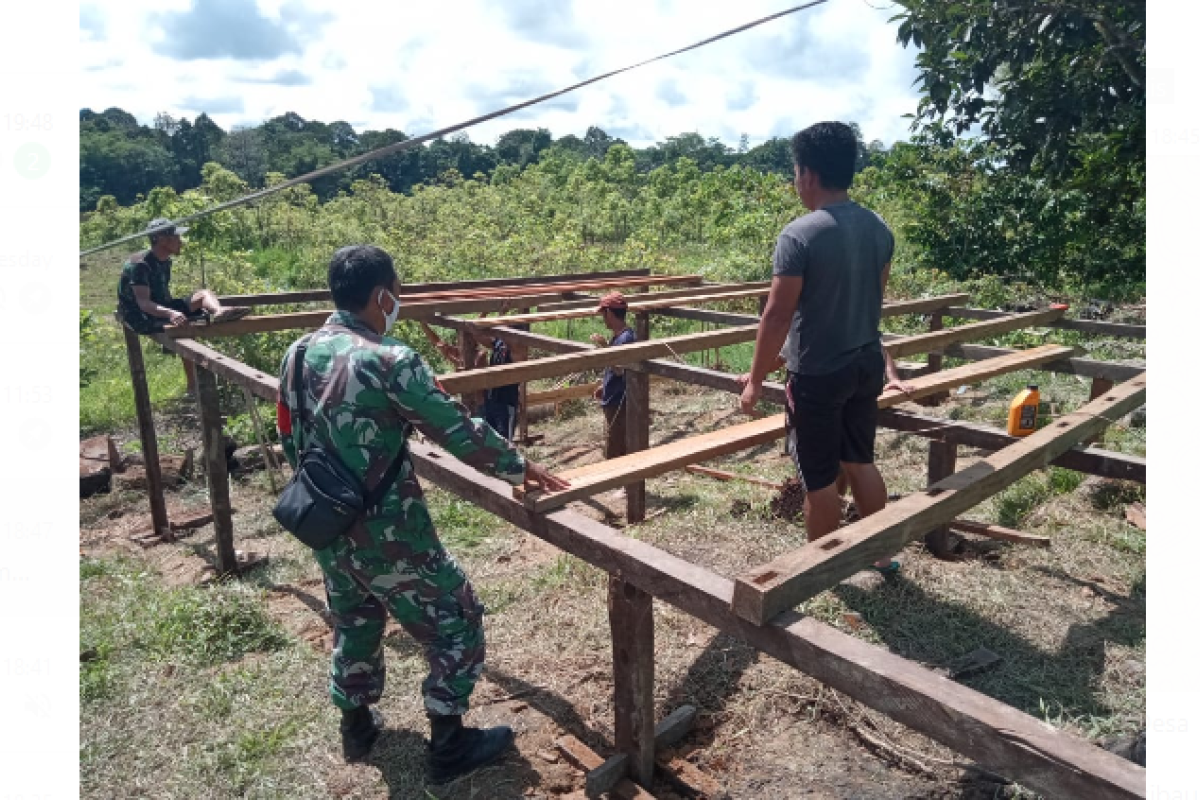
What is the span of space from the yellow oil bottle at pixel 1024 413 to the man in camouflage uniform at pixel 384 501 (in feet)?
6.99

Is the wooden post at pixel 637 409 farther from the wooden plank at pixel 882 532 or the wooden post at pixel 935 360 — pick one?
the wooden post at pixel 935 360

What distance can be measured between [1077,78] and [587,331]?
24.2 ft

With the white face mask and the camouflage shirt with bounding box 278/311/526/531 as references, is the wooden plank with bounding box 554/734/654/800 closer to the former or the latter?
the camouflage shirt with bounding box 278/311/526/531

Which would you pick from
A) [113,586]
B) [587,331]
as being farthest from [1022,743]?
[587,331]

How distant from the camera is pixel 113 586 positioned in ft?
17.0

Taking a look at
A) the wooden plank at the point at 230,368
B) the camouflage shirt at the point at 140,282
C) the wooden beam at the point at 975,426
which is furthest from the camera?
the camouflage shirt at the point at 140,282

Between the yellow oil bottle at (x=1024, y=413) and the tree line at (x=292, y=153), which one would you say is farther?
the tree line at (x=292, y=153)

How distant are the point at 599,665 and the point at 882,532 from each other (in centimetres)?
181

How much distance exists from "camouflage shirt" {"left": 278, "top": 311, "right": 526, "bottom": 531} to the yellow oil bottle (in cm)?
226

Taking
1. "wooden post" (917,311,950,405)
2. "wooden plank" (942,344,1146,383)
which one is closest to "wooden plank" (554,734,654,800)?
"wooden plank" (942,344,1146,383)

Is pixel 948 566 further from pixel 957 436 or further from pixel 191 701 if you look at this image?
pixel 191 701

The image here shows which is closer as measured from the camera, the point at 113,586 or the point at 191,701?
the point at 191,701

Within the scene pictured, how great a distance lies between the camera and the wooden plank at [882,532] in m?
2.05

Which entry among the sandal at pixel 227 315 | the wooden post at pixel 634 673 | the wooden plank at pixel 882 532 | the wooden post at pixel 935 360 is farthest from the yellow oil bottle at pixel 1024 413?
the sandal at pixel 227 315
